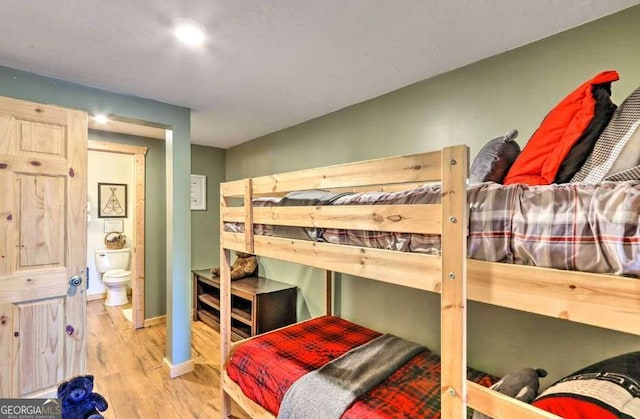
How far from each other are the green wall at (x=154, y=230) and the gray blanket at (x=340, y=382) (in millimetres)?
Answer: 2841

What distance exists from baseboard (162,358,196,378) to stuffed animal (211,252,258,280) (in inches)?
42.6

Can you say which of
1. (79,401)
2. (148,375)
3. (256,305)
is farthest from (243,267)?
(79,401)

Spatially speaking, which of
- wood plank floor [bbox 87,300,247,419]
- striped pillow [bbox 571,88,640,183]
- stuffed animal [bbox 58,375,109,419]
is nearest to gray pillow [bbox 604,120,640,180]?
striped pillow [bbox 571,88,640,183]

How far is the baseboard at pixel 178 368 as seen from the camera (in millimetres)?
2596

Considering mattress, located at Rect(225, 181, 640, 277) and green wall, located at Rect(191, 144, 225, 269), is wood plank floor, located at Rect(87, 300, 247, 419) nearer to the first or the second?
green wall, located at Rect(191, 144, 225, 269)

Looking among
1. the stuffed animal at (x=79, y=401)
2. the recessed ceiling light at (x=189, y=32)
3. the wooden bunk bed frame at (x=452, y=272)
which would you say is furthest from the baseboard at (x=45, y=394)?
the recessed ceiling light at (x=189, y=32)

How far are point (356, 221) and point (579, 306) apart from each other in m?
0.72

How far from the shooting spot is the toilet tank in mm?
4633

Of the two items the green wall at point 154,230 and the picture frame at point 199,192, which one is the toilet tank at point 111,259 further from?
the picture frame at point 199,192

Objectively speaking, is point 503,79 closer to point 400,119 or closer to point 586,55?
point 586,55

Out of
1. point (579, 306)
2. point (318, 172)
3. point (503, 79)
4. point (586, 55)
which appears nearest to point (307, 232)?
point (318, 172)

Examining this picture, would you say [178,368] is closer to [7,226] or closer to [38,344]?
[38,344]

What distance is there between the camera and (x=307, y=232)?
1.53 meters
